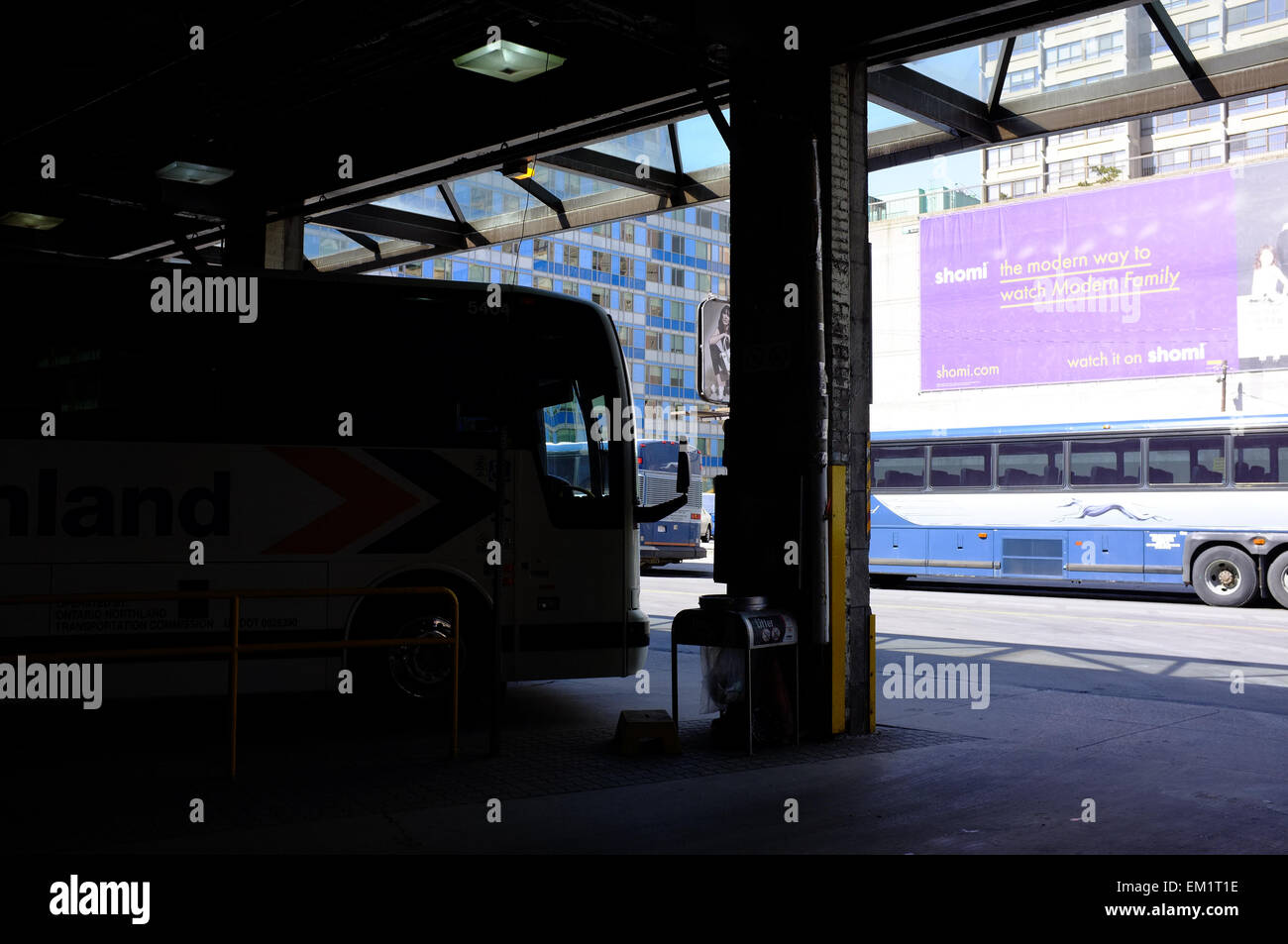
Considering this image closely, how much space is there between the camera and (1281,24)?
376 inches

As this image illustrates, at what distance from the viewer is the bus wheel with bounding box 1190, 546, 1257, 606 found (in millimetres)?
19500

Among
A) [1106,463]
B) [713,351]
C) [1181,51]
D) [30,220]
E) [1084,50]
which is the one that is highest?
[1084,50]

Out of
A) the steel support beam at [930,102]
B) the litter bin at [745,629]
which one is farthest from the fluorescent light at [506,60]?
the litter bin at [745,629]

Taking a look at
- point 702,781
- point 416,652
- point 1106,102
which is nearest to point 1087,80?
point 1106,102

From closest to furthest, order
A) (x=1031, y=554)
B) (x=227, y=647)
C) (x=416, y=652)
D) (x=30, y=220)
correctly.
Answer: (x=227, y=647)
(x=416, y=652)
(x=30, y=220)
(x=1031, y=554)

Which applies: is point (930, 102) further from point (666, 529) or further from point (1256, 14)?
point (666, 529)

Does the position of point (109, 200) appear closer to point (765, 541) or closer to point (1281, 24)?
point (765, 541)

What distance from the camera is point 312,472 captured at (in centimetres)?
912

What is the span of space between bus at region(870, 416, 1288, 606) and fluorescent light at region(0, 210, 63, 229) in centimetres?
1640

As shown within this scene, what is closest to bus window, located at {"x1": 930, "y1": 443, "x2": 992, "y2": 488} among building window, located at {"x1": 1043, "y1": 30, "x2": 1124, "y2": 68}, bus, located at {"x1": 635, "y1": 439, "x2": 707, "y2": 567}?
bus, located at {"x1": 635, "y1": 439, "x2": 707, "y2": 567}

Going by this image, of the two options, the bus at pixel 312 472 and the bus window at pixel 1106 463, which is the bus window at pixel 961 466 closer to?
the bus window at pixel 1106 463

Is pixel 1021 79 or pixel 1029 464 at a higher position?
pixel 1021 79

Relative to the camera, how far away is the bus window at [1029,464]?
22.0m

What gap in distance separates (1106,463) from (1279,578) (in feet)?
11.7
